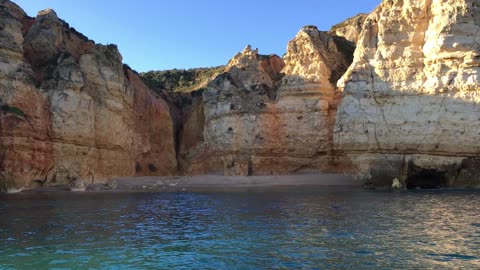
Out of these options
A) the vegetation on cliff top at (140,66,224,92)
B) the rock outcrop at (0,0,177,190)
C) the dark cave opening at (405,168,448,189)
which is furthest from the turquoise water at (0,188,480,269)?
the vegetation on cliff top at (140,66,224,92)

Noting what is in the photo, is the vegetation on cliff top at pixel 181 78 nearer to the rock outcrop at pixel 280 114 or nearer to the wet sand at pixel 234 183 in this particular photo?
the rock outcrop at pixel 280 114

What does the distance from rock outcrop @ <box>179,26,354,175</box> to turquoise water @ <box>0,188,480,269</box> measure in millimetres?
15553

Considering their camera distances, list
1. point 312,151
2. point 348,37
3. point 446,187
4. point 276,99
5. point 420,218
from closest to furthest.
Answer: point 420,218
point 446,187
point 312,151
point 276,99
point 348,37

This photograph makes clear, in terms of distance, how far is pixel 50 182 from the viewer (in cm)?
3400

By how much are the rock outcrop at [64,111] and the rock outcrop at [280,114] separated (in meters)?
7.28

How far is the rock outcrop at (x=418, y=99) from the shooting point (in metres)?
28.7

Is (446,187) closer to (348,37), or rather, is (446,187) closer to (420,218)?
(420,218)

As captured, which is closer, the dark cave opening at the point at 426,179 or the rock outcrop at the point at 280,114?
the dark cave opening at the point at 426,179

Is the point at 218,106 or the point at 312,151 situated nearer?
the point at 312,151

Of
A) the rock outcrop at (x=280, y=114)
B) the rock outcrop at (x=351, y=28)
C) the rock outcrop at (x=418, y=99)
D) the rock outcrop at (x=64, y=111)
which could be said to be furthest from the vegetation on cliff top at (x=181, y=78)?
the rock outcrop at (x=418, y=99)

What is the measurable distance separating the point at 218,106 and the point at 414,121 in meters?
18.9

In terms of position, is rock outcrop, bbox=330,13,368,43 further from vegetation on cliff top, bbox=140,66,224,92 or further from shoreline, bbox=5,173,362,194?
shoreline, bbox=5,173,362,194

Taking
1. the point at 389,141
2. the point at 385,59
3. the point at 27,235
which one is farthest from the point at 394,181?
the point at 27,235

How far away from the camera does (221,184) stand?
1478 inches
